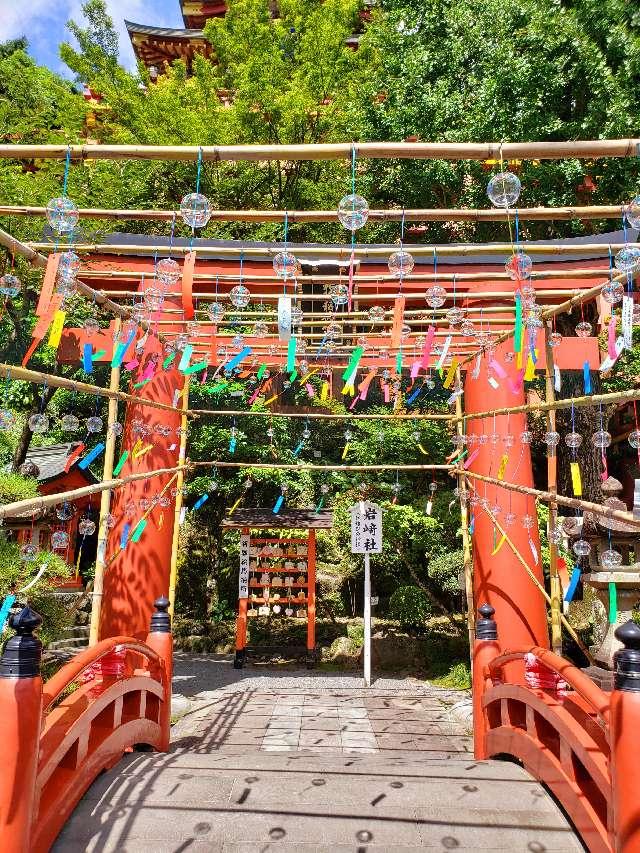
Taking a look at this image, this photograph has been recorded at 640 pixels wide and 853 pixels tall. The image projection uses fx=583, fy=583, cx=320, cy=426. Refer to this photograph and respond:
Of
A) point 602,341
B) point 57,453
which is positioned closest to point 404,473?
point 602,341

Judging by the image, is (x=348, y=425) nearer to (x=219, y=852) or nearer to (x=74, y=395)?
(x=74, y=395)

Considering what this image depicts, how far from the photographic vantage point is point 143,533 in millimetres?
6379

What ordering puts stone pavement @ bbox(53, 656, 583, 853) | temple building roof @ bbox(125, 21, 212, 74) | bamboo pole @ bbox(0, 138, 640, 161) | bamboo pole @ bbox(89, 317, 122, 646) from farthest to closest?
temple building roof @ bbox(125, 21, 212, 74), bamboo pole @ bbox(89, 317, 122, 646), bamboo pole @ bbox(0, 138, 640, 161), stone pavement @ bbox(53, 656, 583, 853)

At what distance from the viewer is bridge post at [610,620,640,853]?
2363 millimetres

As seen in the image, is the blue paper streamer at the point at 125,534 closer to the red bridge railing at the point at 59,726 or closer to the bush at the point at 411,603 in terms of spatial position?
the red bridge railing at the point at 59,726

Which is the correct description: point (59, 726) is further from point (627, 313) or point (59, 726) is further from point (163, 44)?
point (163, 44)

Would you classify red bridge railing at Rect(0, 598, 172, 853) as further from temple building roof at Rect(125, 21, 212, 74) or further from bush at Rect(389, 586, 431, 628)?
temple building roof at Rect(125, 21, 212, 74)

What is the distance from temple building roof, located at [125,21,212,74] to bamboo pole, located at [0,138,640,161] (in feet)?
62.1

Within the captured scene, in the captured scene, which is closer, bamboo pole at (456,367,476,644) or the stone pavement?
the stone pavement

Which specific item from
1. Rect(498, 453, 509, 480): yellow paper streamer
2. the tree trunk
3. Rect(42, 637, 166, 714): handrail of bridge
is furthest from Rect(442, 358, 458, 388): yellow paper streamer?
the tree trunk

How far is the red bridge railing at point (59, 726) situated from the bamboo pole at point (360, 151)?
7.99 ft

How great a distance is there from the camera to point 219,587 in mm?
13039

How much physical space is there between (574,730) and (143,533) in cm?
466

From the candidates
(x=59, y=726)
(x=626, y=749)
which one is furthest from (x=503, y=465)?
(x=59, y=726)
